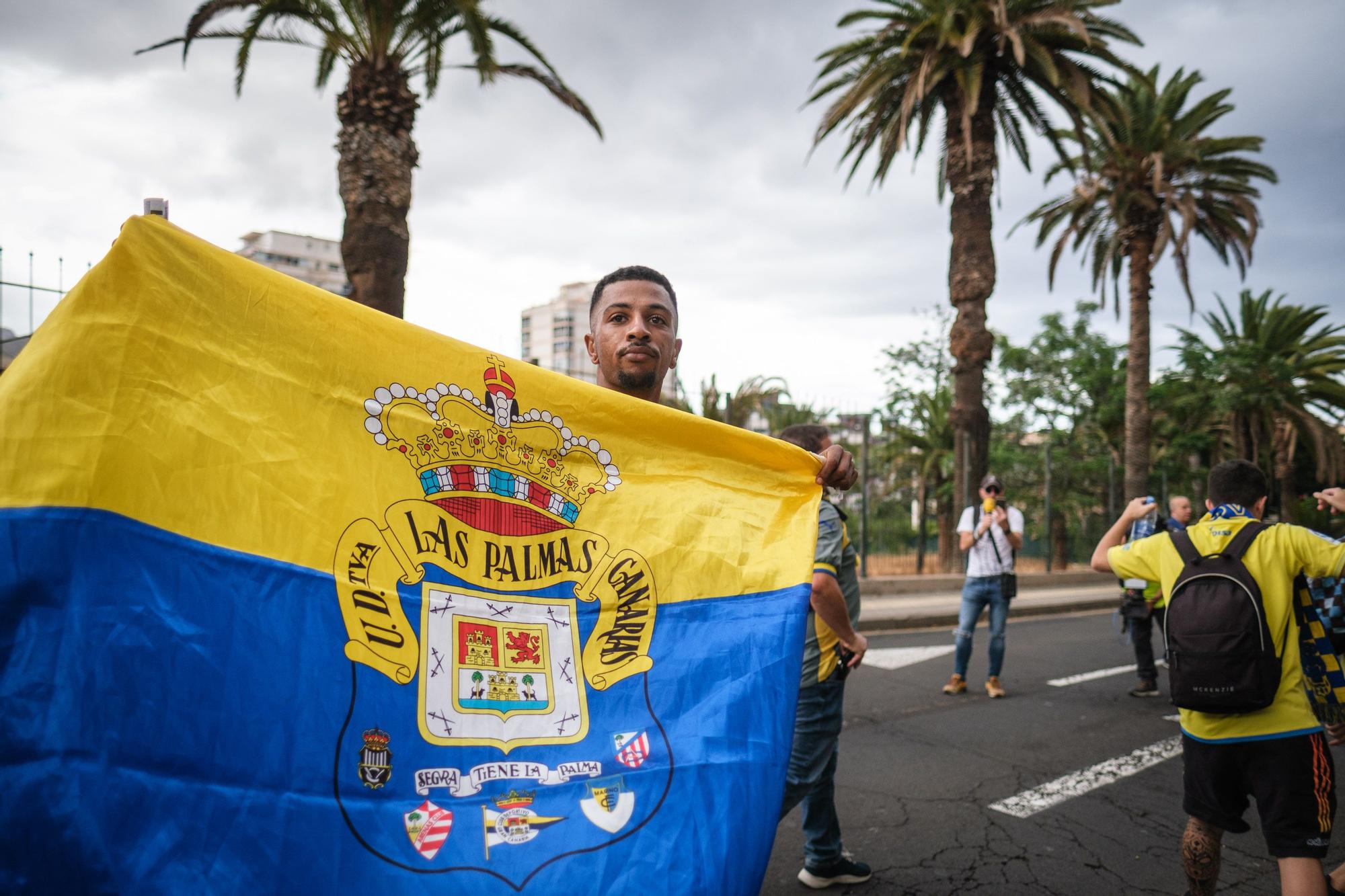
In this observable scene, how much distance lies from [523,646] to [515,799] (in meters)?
0.30

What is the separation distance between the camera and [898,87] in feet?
48.5

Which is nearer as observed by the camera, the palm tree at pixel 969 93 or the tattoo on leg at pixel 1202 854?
the tattoo on leg at pixel 1202 854

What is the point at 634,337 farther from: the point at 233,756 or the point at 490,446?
the point at 233,756

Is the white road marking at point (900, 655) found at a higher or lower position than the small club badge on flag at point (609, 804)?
lower

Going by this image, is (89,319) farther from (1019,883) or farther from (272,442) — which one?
(1019,883)

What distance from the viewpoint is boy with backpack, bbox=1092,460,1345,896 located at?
2811mm

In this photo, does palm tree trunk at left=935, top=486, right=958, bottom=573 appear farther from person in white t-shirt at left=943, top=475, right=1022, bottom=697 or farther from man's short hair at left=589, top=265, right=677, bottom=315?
man's short hair at left=589, top=265, right=677, bottom=315

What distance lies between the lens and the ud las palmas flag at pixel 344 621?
1252mm

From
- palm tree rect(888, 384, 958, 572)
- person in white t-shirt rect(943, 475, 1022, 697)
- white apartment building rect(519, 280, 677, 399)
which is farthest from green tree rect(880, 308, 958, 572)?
white apartment building rect(519, 280, 677, 399)

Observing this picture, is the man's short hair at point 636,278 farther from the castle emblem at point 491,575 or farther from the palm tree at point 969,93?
the palm tree at point 969,93

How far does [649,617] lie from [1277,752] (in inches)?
101

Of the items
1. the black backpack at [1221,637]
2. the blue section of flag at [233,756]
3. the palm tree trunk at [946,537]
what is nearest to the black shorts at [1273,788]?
the black backpack at [1221,637]

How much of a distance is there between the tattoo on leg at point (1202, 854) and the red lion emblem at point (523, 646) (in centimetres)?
284

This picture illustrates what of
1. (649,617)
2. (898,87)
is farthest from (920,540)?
(649,617)
